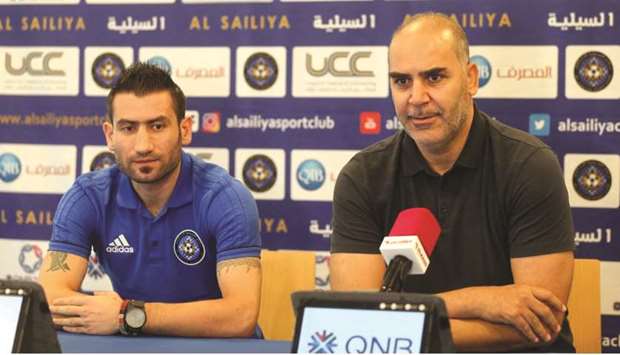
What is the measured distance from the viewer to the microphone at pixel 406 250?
152 centimetres

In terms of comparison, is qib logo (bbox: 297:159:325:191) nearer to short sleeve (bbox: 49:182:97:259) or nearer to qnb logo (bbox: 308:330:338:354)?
short sleeve (bbox: 49:182:97:259)

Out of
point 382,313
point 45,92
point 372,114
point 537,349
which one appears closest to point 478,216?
point 537,349

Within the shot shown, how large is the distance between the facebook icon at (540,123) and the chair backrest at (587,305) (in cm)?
73

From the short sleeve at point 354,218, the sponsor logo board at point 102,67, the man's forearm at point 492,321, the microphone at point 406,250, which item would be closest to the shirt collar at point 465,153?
the short sleeve at point 354,218

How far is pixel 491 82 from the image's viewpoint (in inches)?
137

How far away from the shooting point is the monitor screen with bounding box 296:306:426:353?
1371mm

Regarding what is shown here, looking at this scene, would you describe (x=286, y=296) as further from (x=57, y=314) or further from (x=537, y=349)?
(x=537, y=349)

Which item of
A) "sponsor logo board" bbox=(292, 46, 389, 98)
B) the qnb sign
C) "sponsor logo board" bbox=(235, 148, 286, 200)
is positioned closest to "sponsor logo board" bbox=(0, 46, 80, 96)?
"sponsor logo board" bbox=(235, 148, 286, 200)

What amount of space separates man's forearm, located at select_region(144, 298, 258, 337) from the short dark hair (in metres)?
0.63

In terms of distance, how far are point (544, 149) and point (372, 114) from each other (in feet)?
4.48

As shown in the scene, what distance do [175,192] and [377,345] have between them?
4.73 ft

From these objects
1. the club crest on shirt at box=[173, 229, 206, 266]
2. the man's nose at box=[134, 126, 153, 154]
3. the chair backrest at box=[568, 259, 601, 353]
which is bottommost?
the chair backrest at box=[568, 259, 601, 353]

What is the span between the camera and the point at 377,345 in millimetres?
1392

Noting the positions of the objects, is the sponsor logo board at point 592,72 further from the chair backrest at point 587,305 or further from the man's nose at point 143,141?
the man's nose at point 143,141
